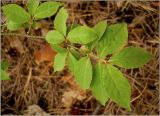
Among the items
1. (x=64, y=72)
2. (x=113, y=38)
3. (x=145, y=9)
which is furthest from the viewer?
(x=64, y=72)

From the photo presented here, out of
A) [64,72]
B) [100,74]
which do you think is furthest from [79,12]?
[100,74]

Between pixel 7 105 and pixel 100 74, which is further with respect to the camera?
pixel 7 105

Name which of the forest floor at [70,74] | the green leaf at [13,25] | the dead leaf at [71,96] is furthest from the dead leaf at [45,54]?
the green leaf at [13,25]

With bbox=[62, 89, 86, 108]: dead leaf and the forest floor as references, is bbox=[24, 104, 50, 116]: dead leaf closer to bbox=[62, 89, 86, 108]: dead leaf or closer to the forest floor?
the forest floor

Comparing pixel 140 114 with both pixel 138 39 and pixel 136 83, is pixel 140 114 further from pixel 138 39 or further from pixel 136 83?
pixel 138 39

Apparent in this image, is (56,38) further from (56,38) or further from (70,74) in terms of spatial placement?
(70,74)

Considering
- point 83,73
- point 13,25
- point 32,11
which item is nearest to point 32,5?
point 32,11
